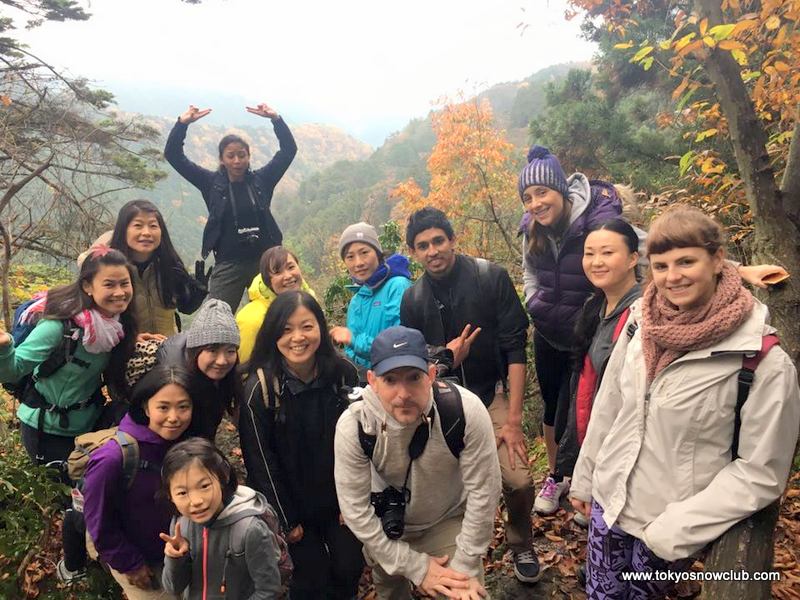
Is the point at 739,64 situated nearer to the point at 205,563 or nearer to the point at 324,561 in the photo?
the point at 324,561

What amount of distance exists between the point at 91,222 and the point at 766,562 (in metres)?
8.26

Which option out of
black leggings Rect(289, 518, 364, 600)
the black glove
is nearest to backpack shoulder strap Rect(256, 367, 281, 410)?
black leggings Rect(289, 518, 364, 600)

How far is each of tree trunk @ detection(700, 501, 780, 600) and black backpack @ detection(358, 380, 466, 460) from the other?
1.12 meters

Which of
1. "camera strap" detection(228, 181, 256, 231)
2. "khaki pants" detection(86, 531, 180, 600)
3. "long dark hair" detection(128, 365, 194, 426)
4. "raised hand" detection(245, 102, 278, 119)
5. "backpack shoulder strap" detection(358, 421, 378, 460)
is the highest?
"raised hand" detection(245, 102, 278, 119)

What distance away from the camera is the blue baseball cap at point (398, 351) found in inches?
87.7

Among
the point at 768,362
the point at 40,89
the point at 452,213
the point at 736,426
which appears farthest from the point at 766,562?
the point at 452,213

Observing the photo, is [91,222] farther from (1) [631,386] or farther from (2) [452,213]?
(2) [452,213]

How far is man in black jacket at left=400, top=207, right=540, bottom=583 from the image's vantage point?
3.04m

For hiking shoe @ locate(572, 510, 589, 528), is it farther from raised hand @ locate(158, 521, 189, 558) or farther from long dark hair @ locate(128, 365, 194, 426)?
long dark hair @ locate(128, 365, 194, 426)

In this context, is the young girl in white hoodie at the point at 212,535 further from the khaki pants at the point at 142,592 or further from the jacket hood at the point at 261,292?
the jacket hood at the point at 261,292

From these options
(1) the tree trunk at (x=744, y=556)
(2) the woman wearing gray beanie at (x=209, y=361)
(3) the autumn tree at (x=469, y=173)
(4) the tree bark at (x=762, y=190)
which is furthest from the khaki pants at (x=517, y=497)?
(3) the autumn tree at (x=469, y=173)

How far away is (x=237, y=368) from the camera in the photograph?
10.2 ft

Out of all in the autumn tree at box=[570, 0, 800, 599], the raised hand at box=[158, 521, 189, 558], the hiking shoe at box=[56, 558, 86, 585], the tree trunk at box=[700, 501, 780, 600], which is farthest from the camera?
the hiking shoe at box=[56, 558, 86, 585]

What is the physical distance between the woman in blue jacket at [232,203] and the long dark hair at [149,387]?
80.1 inches
